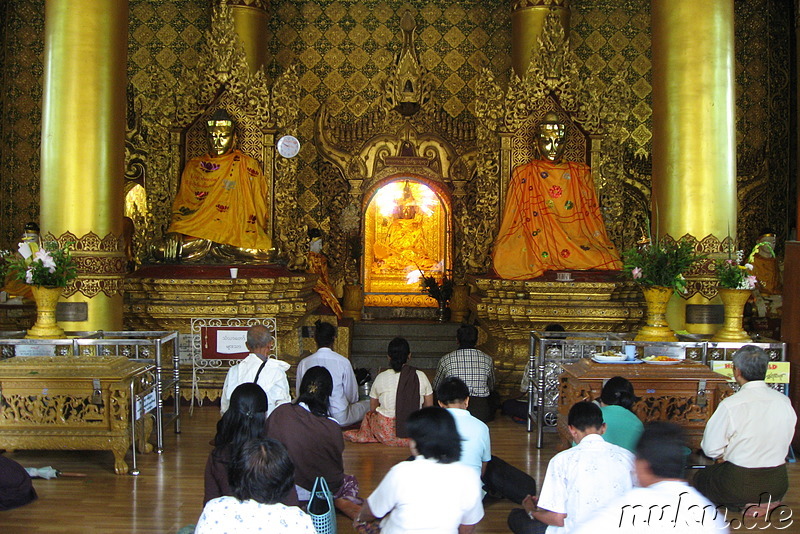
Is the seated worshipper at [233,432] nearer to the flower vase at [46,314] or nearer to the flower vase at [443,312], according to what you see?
the flower vase at [46,314]

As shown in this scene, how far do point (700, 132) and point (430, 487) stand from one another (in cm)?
596

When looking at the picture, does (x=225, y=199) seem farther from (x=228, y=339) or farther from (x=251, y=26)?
(x=251, y=26)

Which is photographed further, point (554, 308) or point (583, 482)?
point (554, 308)

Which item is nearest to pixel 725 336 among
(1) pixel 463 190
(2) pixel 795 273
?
(2) pixel 795 273

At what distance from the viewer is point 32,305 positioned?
1029cm

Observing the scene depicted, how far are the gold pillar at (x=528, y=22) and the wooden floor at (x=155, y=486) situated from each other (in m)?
6.47

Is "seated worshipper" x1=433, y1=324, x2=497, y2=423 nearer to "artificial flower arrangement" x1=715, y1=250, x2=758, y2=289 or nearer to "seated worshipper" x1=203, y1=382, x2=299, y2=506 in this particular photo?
"artificial flower arrangement" x1=715, y1=250, x2=758, y2=289

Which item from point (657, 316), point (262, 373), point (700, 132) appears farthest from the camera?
point (700, 132)

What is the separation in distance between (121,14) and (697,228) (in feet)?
19.3

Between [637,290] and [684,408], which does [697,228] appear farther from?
[684,408]

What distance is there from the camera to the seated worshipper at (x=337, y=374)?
6.67 meters

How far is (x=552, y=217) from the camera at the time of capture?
10.1m

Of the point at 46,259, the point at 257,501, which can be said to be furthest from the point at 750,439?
the point at 46,259

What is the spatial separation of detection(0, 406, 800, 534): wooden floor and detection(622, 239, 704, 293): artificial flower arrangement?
158 cm
